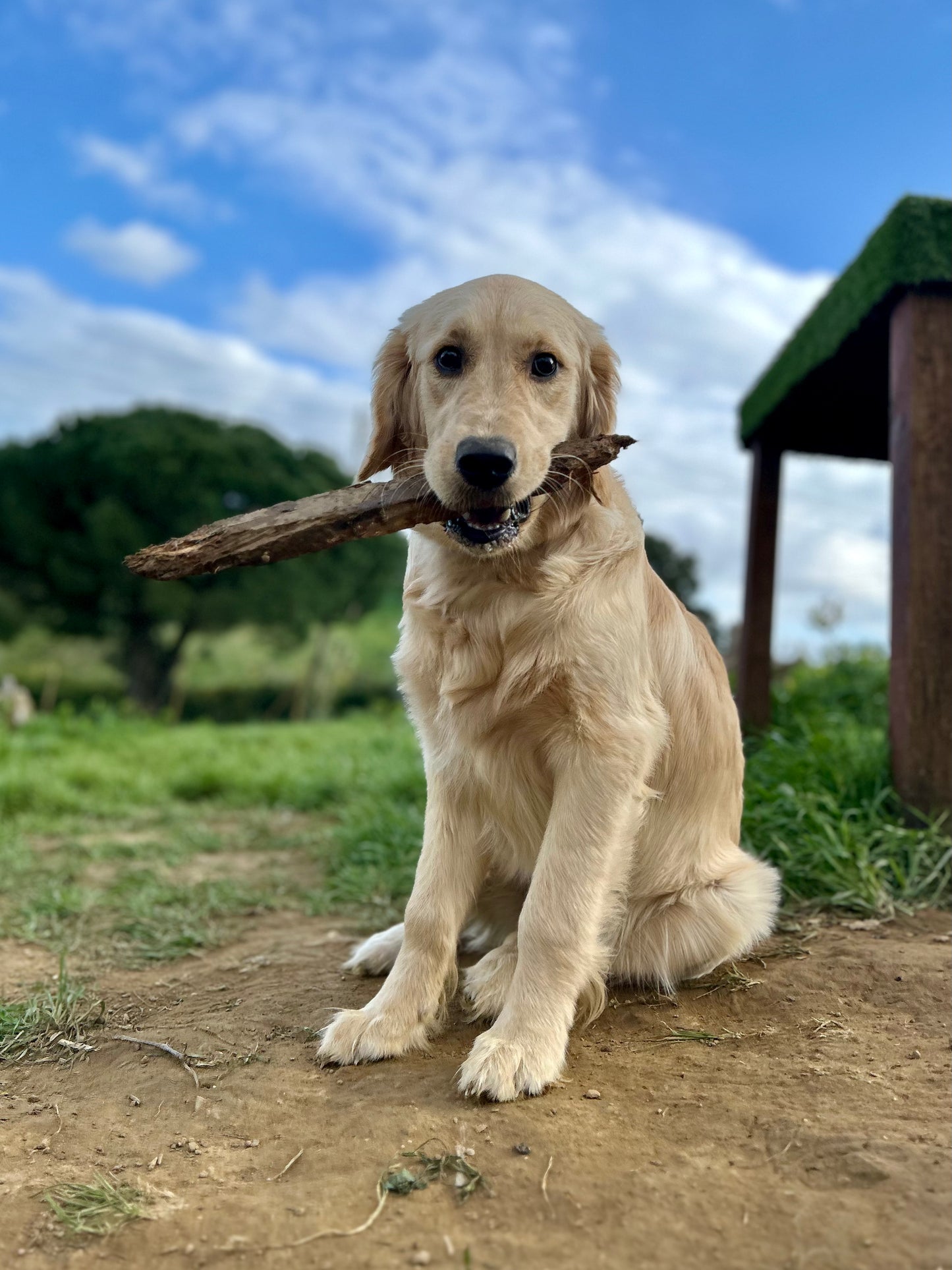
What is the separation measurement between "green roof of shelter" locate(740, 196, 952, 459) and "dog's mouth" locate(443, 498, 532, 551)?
2.95 metres

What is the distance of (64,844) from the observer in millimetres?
Result: 6090

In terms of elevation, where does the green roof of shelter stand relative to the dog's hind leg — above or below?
above

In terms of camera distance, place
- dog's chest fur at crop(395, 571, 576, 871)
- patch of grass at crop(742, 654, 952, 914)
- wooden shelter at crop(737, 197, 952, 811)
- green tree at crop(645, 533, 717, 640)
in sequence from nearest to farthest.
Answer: dog's chest fur at crop(395, 571, 576, 871)
patch of grass at crop(742, 654, 952, 914)
wooden shelter at crop(737, 197, 952, 811)
green tree at crop(645, 533, 717, 640)

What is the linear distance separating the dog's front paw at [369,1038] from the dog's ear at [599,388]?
5.93ft

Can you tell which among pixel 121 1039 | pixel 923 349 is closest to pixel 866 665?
pixel 923 349

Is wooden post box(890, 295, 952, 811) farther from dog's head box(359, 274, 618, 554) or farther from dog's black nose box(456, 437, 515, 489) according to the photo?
dog's black nose box(456, 437, 515, 489)

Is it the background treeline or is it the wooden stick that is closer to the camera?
the wooden stick

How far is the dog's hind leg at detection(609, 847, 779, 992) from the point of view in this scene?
3.03 m

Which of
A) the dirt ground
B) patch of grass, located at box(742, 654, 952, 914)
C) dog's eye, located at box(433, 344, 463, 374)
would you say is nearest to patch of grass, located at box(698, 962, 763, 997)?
the dirt ground

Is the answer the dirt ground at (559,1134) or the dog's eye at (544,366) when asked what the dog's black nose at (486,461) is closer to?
the dog's eye at (544,366)

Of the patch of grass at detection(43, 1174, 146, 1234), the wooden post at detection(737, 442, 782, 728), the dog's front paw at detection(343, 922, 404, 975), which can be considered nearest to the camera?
the patch of grass at detection(43, 1174, 146, 1234)

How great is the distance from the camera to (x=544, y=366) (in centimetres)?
269

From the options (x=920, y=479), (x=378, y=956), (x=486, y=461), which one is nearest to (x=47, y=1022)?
(x=378, y=956)

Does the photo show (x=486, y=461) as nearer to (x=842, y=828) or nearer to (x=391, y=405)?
(x=391, y=405)
